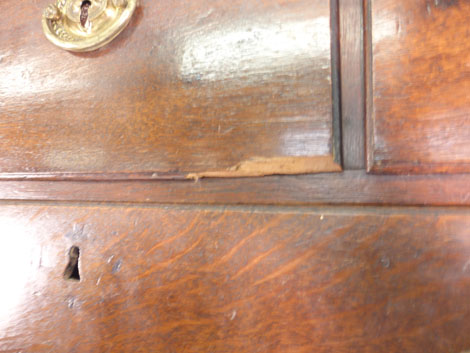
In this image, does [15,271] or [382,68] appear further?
[15,271]

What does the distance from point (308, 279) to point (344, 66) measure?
0.21m

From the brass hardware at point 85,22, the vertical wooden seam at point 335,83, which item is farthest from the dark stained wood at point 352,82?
the brass hardware at point 85,22

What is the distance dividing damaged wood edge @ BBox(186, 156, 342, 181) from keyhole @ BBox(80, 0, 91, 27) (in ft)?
0.75

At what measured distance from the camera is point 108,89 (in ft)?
1.22

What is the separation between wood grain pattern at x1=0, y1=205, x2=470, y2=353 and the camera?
0.94ft

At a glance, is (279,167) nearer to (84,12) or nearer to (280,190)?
(280,190)

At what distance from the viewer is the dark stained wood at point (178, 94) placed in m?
0.31

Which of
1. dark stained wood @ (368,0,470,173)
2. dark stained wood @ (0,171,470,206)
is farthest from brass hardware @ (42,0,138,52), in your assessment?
dark stained wood @ (368,0,470,173)

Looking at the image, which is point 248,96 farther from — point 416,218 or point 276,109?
point 416,218

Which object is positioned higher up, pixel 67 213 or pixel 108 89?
pixel 108 89

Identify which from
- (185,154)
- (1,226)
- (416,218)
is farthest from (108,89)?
(416,218)

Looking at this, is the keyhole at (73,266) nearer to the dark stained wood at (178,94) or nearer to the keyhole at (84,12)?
the dark stained wood at (178,94)

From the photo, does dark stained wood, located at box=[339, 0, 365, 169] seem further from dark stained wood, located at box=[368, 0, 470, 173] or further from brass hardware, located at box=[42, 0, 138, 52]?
brass hardware, located at box=[42, 0, 138, 52]

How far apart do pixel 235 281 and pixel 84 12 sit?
0.35 m
